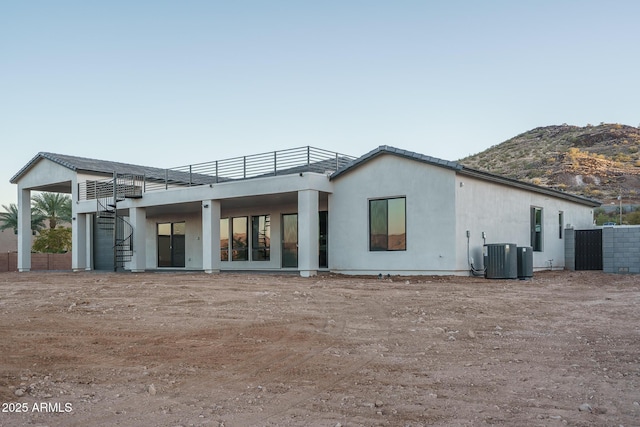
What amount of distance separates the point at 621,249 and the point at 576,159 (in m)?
39.3

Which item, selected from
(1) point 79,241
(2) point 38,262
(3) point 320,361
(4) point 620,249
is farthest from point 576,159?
(3) point 320,361

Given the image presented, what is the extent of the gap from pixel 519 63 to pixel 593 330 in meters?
21.8

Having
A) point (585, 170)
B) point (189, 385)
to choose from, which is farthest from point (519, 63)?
point (585, 170)

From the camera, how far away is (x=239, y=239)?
85.8 ft

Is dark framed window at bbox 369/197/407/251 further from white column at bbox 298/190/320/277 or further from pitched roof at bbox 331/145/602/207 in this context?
white column at bbox 298/190/320/277

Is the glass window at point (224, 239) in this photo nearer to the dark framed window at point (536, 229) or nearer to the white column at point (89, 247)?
the white column at point (89, 247)

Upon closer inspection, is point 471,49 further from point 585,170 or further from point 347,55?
point 585,170

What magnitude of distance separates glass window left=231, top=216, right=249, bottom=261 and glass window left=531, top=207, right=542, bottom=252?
12238 mm

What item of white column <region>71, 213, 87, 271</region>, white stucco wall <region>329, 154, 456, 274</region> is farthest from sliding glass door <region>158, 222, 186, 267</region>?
white stucco wall <region>329, 154, 456, 274</region>

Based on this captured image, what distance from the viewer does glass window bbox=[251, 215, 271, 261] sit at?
2489 centimetres

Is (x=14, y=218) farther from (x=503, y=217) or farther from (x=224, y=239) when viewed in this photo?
(x=503, y=217)

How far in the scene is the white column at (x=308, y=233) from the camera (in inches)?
777

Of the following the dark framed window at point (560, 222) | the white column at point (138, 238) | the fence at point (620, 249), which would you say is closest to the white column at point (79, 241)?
the white column at point (138, 238)

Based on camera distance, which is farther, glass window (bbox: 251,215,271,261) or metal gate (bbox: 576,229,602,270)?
glass window (bbox: 251,215,271,261)
